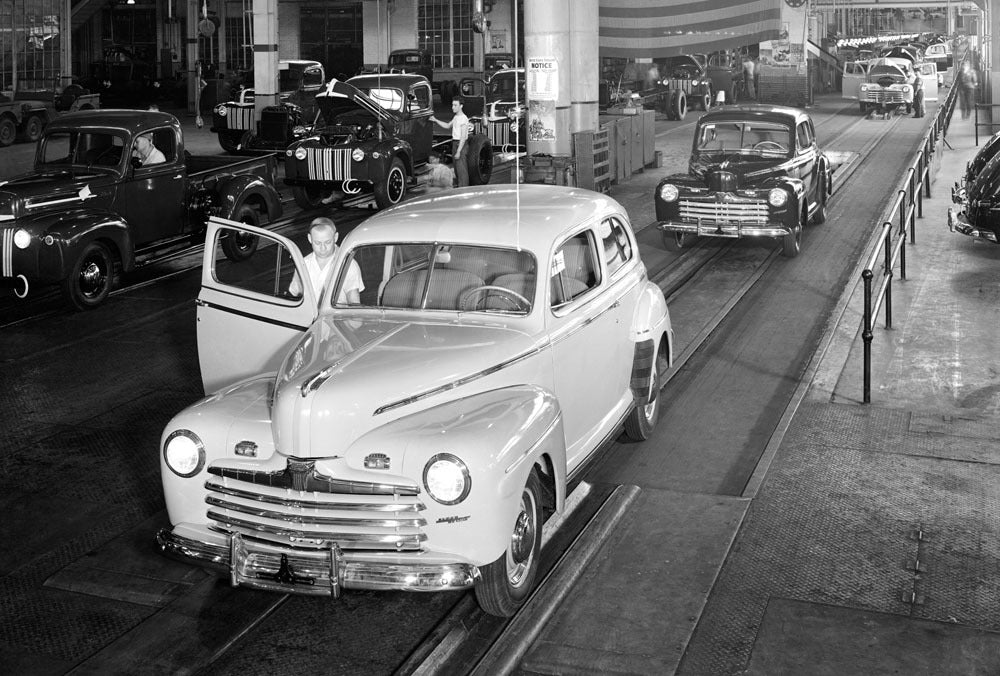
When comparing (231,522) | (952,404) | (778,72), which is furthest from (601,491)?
(778,72)

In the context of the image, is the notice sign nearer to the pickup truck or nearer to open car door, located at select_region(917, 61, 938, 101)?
the pickup truck

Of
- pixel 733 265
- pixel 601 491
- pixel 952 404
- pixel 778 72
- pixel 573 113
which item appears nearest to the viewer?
pixel 601 491

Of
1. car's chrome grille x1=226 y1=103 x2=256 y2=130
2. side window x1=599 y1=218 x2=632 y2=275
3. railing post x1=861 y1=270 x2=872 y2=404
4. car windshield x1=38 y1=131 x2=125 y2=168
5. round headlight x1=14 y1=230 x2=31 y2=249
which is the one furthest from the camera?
car's chrome grille x1=226 y1=103 x2=256 y2=130

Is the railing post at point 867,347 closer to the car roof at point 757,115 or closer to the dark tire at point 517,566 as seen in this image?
the dark tire at point 517,566

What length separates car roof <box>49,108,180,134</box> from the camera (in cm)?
1334

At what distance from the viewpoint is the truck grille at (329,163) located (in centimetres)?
1859

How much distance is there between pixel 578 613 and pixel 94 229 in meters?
8.37

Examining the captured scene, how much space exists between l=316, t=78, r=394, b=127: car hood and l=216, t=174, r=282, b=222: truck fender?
15.4 ft

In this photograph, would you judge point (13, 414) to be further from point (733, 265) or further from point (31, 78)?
point (31, 78)

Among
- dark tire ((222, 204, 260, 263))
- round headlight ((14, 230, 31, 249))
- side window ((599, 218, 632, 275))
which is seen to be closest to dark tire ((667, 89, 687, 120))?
dark tire ((222, 204, 260, 263))

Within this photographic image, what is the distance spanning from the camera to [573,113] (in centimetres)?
2080

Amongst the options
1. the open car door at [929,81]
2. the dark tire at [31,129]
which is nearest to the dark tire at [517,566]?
the dark tire at [31,129]

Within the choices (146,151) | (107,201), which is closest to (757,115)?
(146,151)

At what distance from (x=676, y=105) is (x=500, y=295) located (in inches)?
1230
